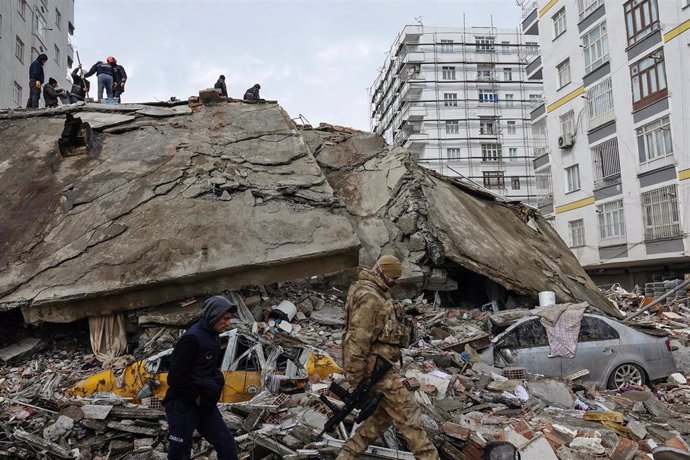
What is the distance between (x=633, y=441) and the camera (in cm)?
509

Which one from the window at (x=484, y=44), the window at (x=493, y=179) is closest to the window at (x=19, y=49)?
the window at (x=493, y=179)

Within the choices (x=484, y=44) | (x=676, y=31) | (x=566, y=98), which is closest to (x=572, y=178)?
(x=566, y=98)

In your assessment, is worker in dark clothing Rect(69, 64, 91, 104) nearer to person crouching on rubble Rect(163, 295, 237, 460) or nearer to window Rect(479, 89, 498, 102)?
person crouching on rubble Rect(163, 295, 237, 460)

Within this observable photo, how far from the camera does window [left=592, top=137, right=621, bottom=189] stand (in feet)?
74.5

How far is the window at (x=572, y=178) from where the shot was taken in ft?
84.2

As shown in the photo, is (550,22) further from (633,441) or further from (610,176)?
(633,441)

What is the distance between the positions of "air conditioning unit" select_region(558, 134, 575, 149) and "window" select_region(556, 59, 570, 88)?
278 cm

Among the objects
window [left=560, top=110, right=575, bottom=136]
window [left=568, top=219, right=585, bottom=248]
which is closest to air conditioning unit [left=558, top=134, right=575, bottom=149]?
window [left=560, top=110, right=575, bottom=136]

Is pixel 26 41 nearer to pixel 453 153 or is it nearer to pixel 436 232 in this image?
pixel 436 232

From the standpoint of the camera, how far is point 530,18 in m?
29.8

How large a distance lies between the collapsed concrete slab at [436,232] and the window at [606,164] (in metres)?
10.2

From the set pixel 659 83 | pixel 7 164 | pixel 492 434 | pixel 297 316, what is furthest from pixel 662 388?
pixel 659 83

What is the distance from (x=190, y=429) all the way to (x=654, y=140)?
21896 mm

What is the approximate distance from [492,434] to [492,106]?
48.3 metres
